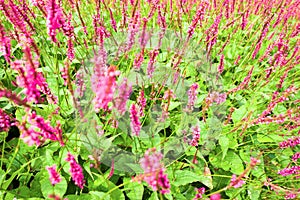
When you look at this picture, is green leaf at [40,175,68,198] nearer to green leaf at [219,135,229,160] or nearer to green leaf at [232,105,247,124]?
green leaf at [219,135,229,160]

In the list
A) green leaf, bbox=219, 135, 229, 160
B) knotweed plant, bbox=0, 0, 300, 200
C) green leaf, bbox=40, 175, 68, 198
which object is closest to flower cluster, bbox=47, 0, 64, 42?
knotweed plant, bbox=0, 0, 300, 200

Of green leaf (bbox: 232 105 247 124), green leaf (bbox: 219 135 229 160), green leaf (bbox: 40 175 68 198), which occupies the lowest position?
green leaf (bbox: 219 135 229 160)

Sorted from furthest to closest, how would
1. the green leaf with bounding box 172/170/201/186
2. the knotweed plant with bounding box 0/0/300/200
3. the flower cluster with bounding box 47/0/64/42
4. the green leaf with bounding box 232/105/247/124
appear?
the green leaf with bounding box 232/105/247/124 → the green leaf with bounding box 172/170/201/186 → the knotweed plant with bounding box 0/0/300/200 → the flower cluster with bounding box 47/0/64/42

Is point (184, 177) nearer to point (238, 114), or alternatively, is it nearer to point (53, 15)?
point (238, 114)

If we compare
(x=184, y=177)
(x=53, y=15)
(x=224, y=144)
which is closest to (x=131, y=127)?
(x=184, y=177)

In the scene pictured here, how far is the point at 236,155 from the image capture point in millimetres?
2350

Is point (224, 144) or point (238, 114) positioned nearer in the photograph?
point (224, 144)

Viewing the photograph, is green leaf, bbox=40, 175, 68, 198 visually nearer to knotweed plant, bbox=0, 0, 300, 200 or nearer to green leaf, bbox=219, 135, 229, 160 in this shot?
knotweed plant, bbox=0, 0, 300, 200

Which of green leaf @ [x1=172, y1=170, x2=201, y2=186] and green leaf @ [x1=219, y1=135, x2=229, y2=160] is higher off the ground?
green leaf @ [x1=219, y1=135, x2=229, y2=160]

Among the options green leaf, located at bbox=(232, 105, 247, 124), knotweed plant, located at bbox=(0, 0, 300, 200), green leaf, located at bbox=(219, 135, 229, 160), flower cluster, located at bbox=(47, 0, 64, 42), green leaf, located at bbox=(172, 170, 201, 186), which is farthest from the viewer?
green leaf, located at bbox=(232, 105, 247, 124)

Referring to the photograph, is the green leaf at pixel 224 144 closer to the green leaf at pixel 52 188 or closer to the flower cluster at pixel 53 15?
the green leaf at pixel 52 188

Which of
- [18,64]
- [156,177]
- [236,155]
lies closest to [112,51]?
[236,155]

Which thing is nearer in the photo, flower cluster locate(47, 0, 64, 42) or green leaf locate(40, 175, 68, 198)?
flower cluster locate(47, 0, 64, 42)

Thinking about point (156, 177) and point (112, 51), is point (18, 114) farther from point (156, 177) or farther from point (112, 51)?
point (156, 177)
